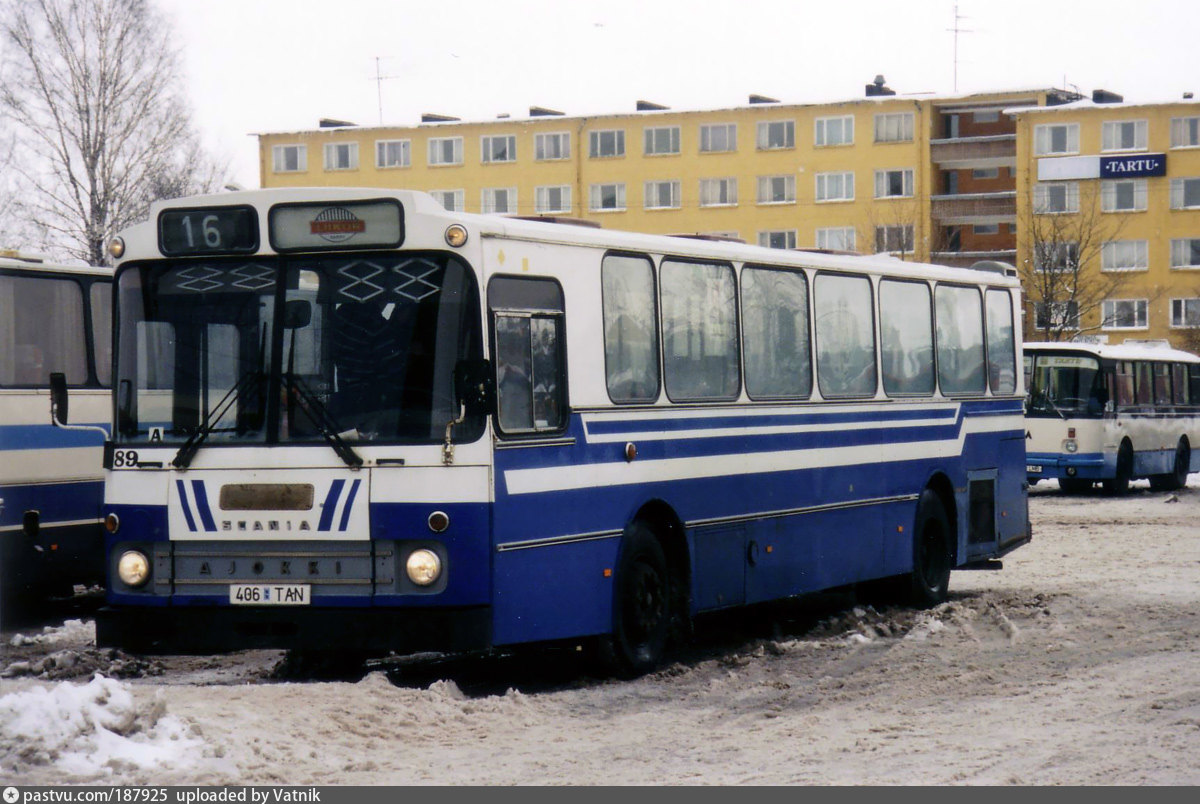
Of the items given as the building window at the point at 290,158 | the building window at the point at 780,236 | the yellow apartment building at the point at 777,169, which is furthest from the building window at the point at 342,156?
the building window at the point at 780,236

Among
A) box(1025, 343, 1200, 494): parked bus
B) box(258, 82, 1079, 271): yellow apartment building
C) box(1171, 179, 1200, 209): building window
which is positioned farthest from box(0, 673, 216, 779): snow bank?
box(1171, 179, 1200, 209): building window

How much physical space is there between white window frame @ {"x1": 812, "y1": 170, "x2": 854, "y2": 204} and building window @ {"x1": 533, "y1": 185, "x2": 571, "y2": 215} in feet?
44.0

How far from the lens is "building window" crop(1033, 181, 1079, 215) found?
94500 mm

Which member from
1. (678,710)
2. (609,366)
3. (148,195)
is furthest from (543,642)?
(148,195)

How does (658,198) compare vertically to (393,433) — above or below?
above

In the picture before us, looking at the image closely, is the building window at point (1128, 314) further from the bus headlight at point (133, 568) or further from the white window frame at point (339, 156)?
the bus headlight at point (133, 568)

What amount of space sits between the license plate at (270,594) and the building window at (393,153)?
97012mm

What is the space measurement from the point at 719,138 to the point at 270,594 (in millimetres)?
90977

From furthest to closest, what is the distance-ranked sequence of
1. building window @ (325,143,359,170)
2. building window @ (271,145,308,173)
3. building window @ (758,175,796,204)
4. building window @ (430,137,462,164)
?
1. building window @ (271,145,308,173)
2. building window @ (325,143,359,170)
3. building window @ (430,137,462,164)
4. building window @ (758,175,796,204)

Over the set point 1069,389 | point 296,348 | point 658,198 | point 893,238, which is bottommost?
point 1069,389

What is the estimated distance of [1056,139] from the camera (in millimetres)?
95188

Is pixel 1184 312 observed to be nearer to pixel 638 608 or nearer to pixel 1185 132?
pixel 1185 132

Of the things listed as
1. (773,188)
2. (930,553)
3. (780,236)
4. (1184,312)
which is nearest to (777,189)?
(773,188)

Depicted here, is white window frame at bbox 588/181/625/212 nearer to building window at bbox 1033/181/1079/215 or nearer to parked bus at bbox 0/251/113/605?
building window at bbox 1033/181/1079/215
